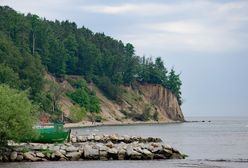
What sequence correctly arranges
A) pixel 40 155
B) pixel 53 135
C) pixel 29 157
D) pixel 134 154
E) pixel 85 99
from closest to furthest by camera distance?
pixel 29 157 → pixel 40 155 → pixel 134 154 → pixel 53 135 → pixel 85 99

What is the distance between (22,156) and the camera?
54.9m

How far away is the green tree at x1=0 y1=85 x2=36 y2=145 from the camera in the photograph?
54156mm

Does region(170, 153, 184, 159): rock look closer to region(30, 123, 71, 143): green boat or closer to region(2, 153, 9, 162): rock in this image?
region(30, 123, 71, 143): green boat

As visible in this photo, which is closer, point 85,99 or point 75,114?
point 75,114

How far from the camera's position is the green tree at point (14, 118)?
54156mm

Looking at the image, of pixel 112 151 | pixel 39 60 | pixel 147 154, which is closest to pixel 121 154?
pixel 112 151

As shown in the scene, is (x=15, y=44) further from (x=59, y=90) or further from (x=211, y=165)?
(x=211, y=165)

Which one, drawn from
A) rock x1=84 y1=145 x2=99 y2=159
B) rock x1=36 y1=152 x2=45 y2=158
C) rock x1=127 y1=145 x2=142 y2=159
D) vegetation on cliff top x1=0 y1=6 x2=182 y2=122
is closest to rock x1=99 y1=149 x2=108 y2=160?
rock x1=84 y1=145 x2=99 y2=159

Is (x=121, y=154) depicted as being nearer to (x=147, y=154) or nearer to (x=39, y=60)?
(x=147, y=154)

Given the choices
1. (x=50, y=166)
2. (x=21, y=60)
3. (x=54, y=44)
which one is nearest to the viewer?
(x=50, y=166)

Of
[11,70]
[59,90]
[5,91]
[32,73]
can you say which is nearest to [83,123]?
[59,90]

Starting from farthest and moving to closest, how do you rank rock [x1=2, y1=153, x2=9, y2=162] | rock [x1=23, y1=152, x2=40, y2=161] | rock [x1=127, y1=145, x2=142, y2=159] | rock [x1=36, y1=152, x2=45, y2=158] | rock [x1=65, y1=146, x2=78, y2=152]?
1. rock [x1=127, y1=145, x2=142, y2=159]
2. rock [x1=65, y1=146, x2=78, y2=152]
3. rock [x1=36, y1=152, x2=45, y2=158]
4. rock [x1=23, y1=152, x2=40, y2=161]
5. rock [x1=2, y1=153, x2=9, y2=162]

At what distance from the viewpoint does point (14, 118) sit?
5491 cm

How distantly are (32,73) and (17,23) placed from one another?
2703 cm
